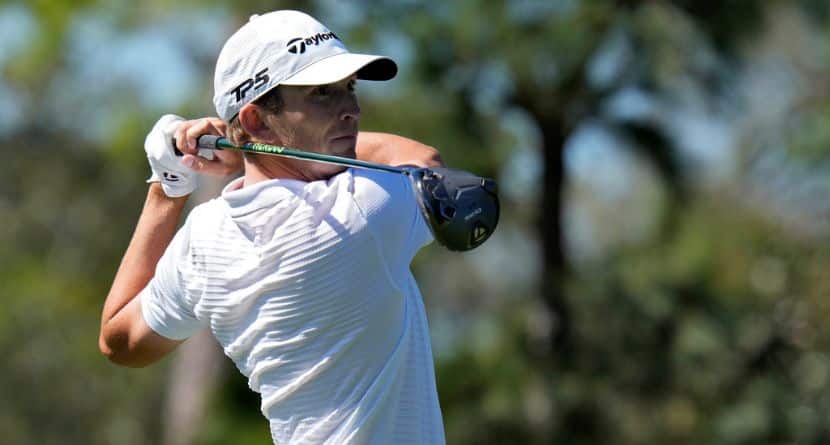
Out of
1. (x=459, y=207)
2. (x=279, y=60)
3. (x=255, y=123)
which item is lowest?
(x=459, y=207)

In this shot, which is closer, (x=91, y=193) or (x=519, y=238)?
(x=519, y=238)

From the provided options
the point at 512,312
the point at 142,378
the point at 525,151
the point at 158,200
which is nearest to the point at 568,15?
the point at 525,151

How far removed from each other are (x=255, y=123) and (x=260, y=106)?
0.15 feet

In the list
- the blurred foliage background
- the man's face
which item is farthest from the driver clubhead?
the blurred foliage background

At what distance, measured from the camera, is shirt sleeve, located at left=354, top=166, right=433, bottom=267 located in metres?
3.13

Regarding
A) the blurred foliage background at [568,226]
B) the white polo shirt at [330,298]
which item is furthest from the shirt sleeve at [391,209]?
the blurred foliage background at [568,226]

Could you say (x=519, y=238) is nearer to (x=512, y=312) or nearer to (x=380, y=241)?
(x=512, y=312)

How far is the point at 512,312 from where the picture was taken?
1404 cm

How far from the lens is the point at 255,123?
3.30 metres

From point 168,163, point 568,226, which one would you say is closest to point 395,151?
point 168,163

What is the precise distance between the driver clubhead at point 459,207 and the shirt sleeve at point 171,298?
64cm

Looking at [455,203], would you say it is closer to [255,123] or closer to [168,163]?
[255,123]

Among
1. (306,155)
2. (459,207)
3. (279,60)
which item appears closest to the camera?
(459,207)

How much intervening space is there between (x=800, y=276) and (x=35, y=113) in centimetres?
2188
